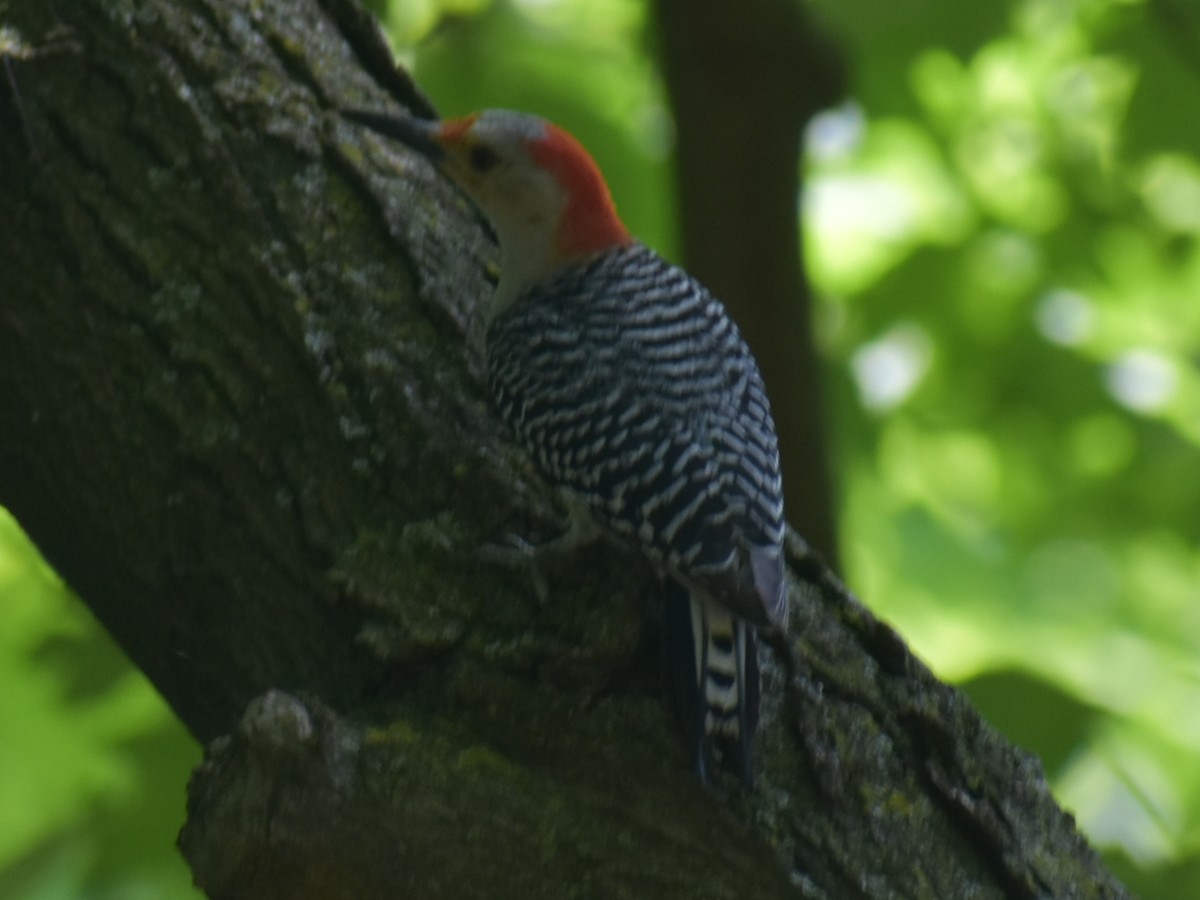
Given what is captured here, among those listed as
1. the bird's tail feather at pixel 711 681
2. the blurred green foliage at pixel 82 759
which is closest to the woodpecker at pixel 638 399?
the bird's tail feather at pixel 711 681

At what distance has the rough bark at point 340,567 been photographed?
5.97ft

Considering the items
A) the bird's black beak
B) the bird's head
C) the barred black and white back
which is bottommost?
the barred black and white back

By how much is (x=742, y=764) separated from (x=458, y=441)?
29.4 inches

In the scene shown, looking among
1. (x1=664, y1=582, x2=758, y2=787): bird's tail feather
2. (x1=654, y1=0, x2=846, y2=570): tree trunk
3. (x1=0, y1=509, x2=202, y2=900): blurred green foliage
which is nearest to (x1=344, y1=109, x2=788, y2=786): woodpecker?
(x1=664, y1=582, x2=758, y2=787): bird's tail feather

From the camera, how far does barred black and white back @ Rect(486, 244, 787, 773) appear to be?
2057 millimetres

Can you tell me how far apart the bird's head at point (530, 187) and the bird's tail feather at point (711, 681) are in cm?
105

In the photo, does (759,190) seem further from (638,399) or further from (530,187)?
(638,399)

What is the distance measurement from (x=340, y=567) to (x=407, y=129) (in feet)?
3.58

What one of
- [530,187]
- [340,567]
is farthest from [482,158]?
[340,567]

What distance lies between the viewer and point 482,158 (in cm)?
304

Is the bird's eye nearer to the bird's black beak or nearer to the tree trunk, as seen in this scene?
the bird's black beak

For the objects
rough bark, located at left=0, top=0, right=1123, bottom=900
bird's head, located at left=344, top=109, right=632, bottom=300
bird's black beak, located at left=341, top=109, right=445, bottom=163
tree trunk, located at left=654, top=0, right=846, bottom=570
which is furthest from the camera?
tree trunk, located at left=654, top=0, right=846, bottom=570

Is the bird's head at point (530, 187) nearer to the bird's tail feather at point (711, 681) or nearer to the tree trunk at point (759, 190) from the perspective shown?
the tree trunk at point (759, 190)

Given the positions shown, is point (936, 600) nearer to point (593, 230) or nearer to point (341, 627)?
point (593, 230)
